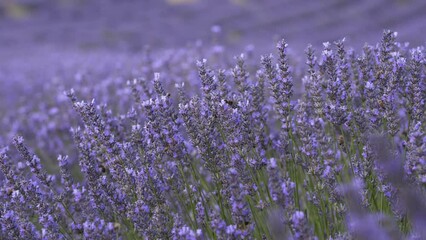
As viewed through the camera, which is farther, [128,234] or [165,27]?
[165,27]

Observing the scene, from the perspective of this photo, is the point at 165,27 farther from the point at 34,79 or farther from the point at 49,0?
the point at 34,79

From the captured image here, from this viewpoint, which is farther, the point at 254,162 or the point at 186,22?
the point at 186,22

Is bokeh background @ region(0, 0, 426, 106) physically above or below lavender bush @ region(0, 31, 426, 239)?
above

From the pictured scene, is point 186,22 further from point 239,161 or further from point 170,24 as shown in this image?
point 239,161

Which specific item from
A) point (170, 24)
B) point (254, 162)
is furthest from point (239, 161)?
point (170, 24)

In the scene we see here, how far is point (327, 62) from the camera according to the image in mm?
2566

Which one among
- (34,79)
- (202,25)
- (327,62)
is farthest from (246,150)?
(202,25)

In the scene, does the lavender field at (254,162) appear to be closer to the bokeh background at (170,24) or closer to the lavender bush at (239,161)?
the lavender bush at (239,161)

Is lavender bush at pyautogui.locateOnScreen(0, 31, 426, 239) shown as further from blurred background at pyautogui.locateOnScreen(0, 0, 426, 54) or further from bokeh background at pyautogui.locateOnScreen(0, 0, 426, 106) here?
blurred background at pyautogui.locateOnScreen(0, 0, 426, 54)

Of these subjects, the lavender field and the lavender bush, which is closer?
the lavender field

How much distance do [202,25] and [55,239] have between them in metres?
16.6

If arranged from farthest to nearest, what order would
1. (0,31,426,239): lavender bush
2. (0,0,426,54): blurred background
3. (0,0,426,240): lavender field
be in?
1. (0,0,426,54): blurred background
2. (0,31,426,239): lavender bush
3. (0,0,426,240): lavender field

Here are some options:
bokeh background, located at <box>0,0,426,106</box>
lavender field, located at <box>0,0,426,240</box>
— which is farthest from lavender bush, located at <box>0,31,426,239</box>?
bokeh background, located at <box>0,0,426,106</box>

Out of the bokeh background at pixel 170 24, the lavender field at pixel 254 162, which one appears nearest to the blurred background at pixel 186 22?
the bokeh background at pixel 170 24
